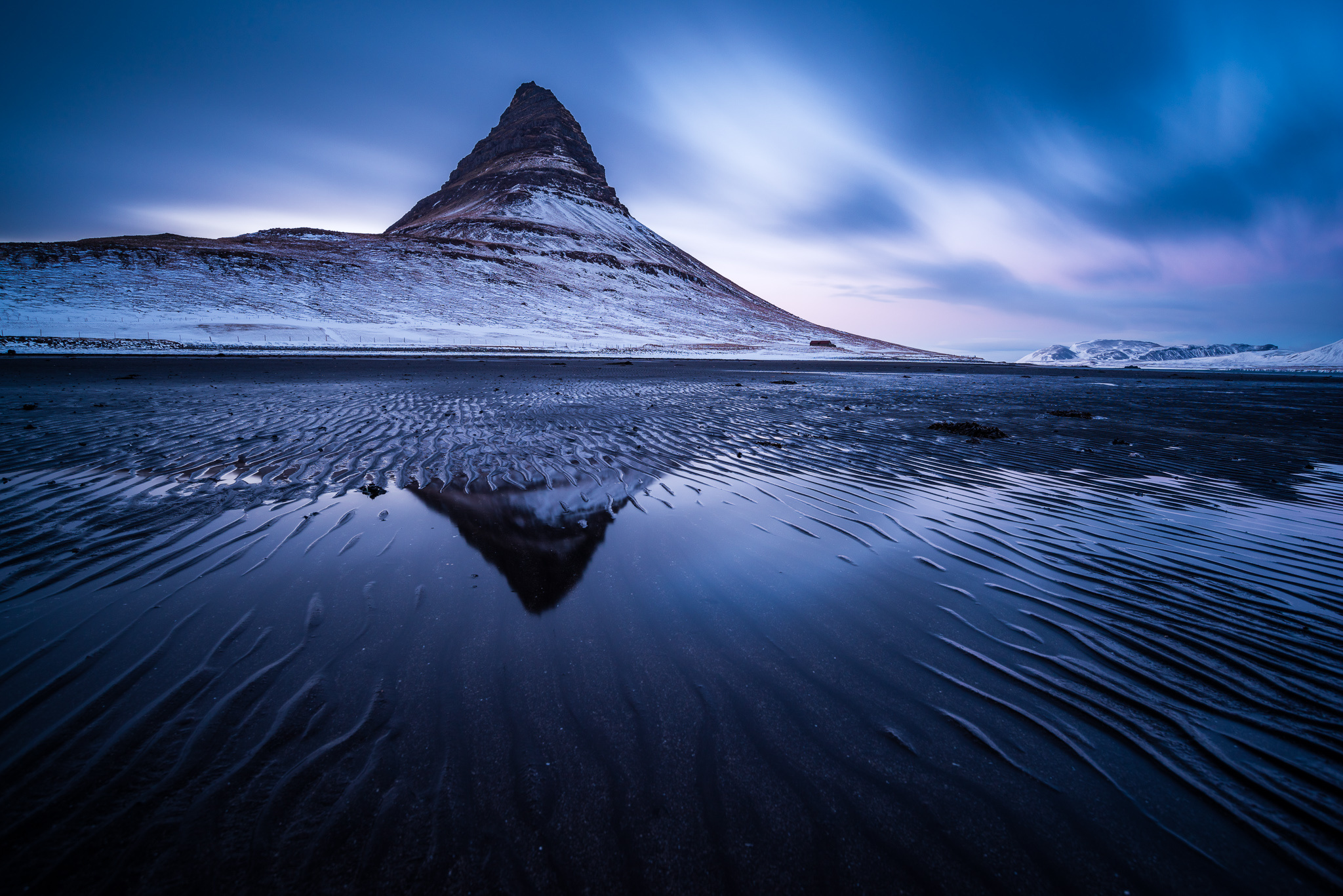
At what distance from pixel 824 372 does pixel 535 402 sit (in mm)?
27130

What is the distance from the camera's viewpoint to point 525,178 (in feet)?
477

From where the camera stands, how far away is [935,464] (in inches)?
331

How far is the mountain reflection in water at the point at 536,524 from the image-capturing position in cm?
431

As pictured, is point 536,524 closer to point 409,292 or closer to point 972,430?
point 972,430

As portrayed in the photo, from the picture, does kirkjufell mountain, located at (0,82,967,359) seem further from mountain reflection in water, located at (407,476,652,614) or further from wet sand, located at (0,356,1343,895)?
wet sand, located at (0,356,1343,895)

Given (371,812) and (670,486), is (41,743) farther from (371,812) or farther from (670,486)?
(670,486)

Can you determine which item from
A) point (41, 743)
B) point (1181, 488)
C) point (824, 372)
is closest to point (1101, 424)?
point (1181, 488)

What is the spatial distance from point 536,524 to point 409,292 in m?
68.6

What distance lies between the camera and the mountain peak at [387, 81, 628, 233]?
438 ft

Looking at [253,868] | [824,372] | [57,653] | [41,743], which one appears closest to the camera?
[253,868]

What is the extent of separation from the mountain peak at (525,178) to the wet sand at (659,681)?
130004 millimetres

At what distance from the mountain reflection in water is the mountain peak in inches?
5077

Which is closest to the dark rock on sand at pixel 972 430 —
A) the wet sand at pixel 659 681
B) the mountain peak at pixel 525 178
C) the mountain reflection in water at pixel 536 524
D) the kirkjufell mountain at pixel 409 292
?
the wet sand at pixel 659 681

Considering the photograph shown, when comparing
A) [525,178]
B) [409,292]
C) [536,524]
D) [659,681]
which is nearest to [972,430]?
[536,524]
